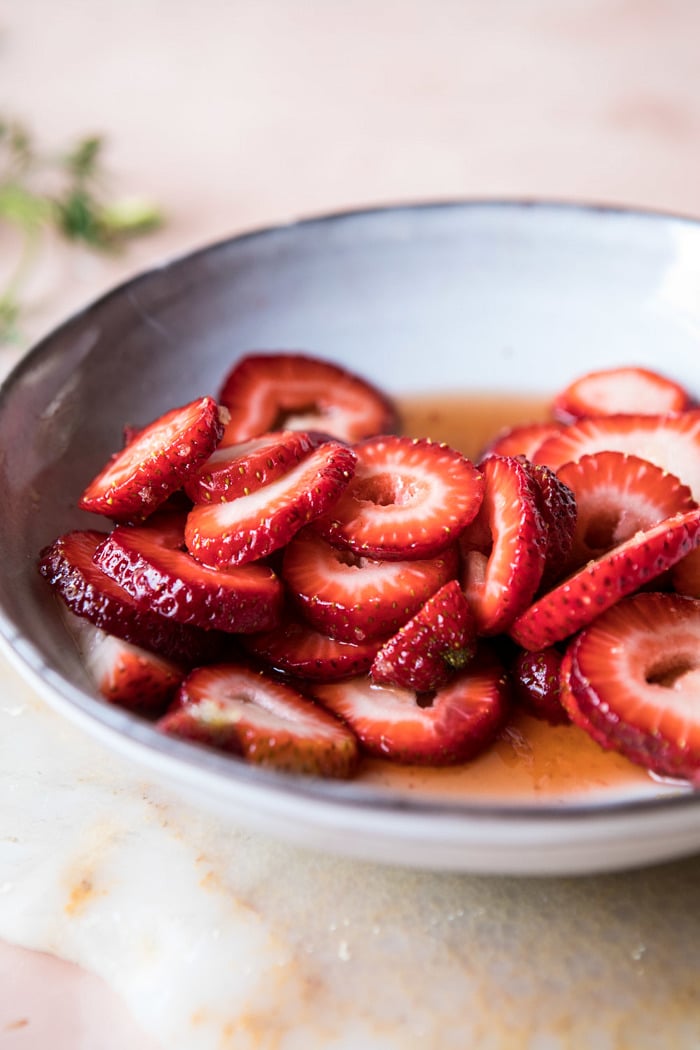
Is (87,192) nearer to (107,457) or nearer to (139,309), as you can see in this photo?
(139,309)

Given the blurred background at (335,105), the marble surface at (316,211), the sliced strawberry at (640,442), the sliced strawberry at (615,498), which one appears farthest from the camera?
the blurred background at (335,105)

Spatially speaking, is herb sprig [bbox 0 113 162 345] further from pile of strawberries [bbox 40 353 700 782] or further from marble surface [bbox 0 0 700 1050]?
pile of strawberries [bbox 40 353 700 782]

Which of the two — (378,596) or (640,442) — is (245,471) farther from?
(640,442)

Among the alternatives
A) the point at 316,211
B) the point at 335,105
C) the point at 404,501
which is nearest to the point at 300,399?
the point at 404,501

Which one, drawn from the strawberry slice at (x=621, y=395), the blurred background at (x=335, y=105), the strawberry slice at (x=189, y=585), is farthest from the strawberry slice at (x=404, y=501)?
the blurred background at (x=335, y=105)

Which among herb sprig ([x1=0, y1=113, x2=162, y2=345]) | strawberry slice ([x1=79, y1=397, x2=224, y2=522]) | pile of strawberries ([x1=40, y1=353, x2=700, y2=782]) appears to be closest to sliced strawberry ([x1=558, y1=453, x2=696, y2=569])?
pile of strawberries ([x1=40, y1=353, x2=700, y2=782])

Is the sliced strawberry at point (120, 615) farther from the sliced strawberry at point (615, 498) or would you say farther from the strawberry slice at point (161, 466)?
the sliced strawberry at point (615, 498)

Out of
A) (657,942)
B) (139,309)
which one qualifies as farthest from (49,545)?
(657,942)
